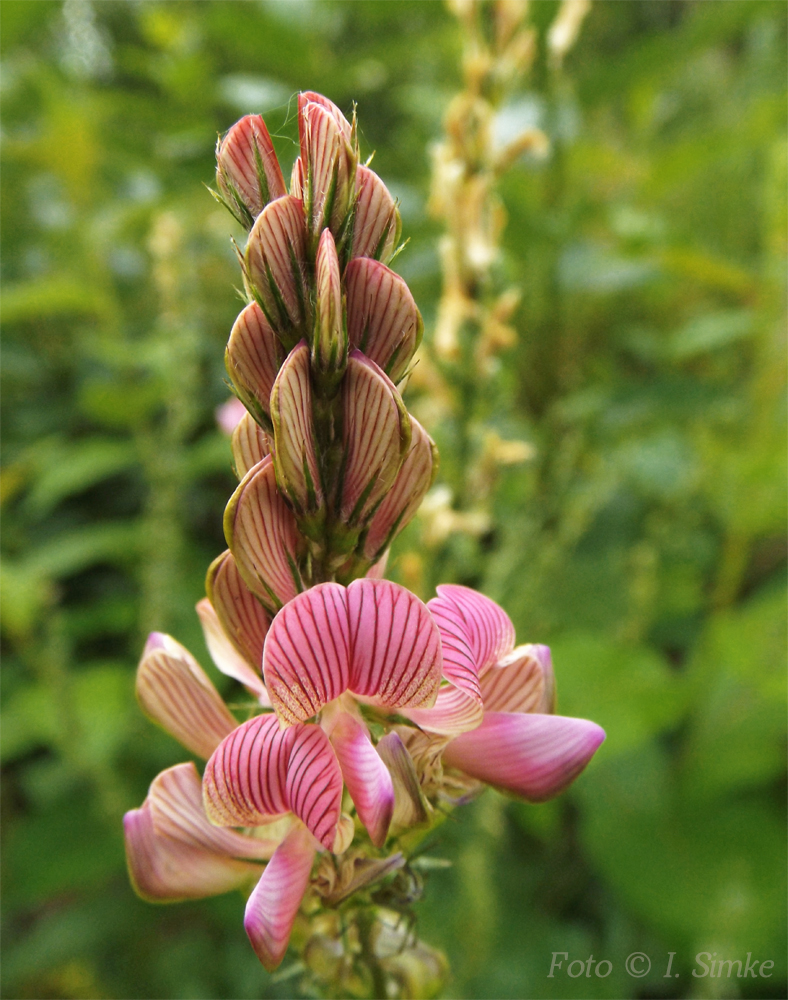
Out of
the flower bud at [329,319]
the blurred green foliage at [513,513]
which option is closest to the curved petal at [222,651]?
the flower bud at [329,319]

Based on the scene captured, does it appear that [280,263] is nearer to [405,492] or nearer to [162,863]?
[405,492]

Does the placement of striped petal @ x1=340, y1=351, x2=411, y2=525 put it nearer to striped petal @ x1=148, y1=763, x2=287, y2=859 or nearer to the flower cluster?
the flower cluster

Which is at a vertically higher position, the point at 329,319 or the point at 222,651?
the point at 329,319

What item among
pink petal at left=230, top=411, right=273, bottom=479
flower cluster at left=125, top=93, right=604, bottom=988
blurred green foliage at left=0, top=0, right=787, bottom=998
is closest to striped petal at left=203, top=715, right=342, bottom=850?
flower cluster at left=125, top=93, right=604, bottom=988

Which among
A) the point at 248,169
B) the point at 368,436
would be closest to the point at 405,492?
the point at 368,436

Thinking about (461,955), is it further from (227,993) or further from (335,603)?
(335,603)

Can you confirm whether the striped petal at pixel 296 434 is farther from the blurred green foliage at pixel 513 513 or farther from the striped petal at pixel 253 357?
the blurred green foliage at pixel 513 513
